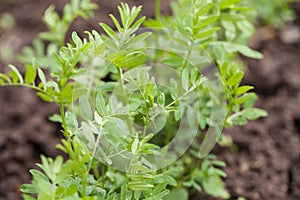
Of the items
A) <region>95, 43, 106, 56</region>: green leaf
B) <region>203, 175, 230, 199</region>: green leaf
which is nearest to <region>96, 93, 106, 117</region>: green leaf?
<region>95, 43, 106, 56</region>: green leaf

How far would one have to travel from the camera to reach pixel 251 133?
2004 millimetres

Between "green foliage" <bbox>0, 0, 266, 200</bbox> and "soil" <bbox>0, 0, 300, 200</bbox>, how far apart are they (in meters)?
0.15

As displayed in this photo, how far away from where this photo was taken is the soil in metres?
1.80

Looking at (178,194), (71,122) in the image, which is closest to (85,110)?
(71,122)

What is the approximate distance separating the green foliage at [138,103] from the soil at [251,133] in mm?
152

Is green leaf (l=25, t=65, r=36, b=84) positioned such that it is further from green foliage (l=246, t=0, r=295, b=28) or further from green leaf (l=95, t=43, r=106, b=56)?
green foliage (l=246, t=0, r=295, b=28)

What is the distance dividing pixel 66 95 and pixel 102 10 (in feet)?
5.23

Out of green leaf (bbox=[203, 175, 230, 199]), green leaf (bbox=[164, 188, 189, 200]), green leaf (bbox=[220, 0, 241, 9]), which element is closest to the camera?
green leaf (bbox=[220, 0, 241, 9])

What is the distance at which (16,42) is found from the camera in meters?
2.51

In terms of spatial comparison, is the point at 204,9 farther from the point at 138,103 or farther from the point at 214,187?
the point at 214,187

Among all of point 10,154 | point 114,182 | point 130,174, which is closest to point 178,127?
point 114,182

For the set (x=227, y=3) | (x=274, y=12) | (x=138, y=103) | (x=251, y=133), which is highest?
(x=227, y=3)

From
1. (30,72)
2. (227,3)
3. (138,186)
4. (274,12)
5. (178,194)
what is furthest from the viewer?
(274,12)

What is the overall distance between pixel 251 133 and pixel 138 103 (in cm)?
94
